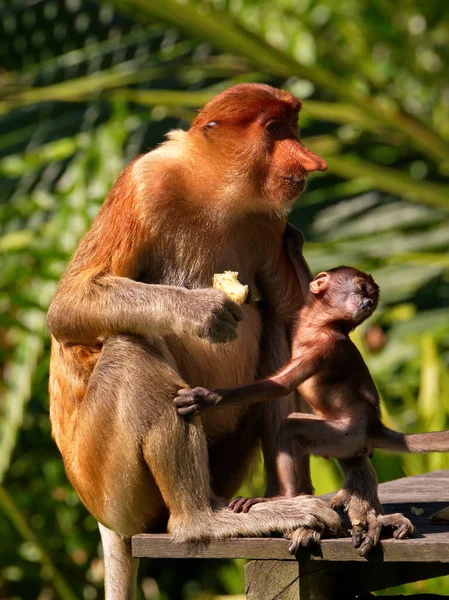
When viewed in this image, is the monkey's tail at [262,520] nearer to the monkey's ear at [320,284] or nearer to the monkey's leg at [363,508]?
the monkey's leg at [363,508]

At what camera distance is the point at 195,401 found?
348 cm

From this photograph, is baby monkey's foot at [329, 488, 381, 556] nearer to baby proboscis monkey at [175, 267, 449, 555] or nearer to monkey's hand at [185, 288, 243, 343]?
baby proboscis monkey at [175, 267, 449, 555]

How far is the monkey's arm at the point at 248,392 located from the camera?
346 cm

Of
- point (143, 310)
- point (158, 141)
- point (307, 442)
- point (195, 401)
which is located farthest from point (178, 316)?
point (158, 141)

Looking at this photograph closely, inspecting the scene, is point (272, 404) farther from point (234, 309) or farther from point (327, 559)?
point (327, 559)

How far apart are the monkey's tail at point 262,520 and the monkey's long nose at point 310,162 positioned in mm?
1081

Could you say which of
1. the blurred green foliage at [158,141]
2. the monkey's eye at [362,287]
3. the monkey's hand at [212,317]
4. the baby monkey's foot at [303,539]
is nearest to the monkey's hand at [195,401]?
the monkey's hand at [212,317]

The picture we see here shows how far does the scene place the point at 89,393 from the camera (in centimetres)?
375

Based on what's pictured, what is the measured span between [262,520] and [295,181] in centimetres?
115

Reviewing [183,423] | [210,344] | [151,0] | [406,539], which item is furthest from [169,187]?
[151,0]

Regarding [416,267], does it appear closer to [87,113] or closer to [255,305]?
[87,113]

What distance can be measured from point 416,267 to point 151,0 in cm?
225

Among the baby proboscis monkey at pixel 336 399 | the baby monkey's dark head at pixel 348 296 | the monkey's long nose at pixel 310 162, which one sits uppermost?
the monkey's long nose at pixel 310 162

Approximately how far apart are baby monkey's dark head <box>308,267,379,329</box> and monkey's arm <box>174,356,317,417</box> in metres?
0.19
